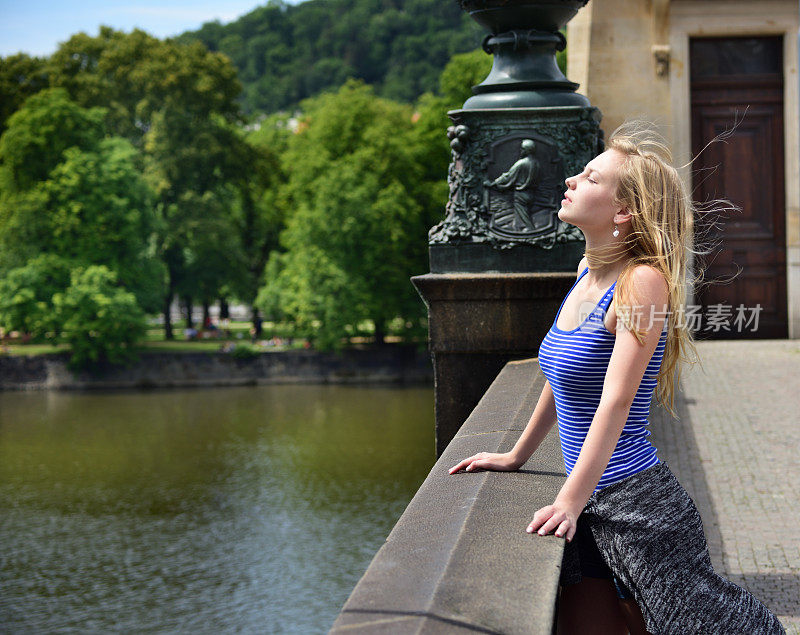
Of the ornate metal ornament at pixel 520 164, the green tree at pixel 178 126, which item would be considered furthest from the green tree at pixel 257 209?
the ornate metal ornament at pixel 520 164

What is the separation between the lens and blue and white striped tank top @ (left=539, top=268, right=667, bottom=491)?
2365mm

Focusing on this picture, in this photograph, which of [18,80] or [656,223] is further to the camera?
[18,80]

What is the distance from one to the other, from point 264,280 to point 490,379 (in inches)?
1468

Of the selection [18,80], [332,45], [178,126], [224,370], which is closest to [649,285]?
[224,370]

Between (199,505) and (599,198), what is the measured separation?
22.0m

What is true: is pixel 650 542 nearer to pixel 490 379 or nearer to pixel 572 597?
pixel 572 597

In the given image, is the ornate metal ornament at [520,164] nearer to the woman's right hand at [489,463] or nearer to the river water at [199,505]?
the woman's right hand at [489,463]

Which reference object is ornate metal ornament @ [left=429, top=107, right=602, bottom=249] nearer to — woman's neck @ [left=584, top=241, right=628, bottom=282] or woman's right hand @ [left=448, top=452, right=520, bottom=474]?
woman's right hand @ [left=448, top=452, right=520, bottom=474]

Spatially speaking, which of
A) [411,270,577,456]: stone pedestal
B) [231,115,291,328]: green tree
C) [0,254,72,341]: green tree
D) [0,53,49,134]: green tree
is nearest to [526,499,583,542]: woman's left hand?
[411,270,577,456]: stone pedestal

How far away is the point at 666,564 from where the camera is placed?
89.4 inches

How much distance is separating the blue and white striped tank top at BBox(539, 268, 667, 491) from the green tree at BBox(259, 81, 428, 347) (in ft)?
112

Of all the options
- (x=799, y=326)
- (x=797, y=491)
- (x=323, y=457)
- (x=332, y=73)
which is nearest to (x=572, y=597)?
(x=797, y=491)

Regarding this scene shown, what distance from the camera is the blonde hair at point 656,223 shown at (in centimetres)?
235

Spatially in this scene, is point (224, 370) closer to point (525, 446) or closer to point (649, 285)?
point (525, 446)
